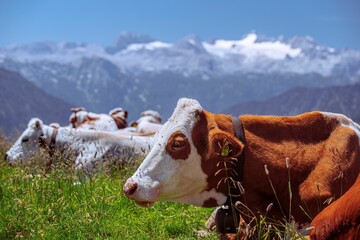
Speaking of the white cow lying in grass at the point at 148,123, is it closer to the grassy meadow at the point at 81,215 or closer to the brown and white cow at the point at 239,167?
the grassy meadow at the point at 81,215

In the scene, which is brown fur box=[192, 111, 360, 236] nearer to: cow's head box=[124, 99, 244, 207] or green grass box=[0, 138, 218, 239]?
cow's head box=[124, 99, 244, 207]

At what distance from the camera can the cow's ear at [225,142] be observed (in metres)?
5.84

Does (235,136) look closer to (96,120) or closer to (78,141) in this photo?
(78,141)

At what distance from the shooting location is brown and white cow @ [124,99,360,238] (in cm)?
584

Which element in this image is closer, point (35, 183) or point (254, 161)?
point (254, 161)

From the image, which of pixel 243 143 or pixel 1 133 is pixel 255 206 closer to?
pixel 243 143

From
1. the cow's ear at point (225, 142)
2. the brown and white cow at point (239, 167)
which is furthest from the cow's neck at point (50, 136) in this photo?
the cow's ear at point (225, 142)

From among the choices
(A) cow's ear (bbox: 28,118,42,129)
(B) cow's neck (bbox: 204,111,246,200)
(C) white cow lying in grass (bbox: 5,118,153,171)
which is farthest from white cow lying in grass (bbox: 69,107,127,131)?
(B) cow's neck (bbox: 204,111,246,200)

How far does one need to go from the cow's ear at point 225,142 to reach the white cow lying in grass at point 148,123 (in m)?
16.6

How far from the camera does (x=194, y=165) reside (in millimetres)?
5941

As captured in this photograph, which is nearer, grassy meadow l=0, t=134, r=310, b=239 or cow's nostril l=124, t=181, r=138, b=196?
cow's nostril l=124, t=181, r=138, b=196

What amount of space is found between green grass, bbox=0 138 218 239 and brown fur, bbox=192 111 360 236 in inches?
33.8

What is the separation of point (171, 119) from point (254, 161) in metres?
0.93

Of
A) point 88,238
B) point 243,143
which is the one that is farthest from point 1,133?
point 243,143
